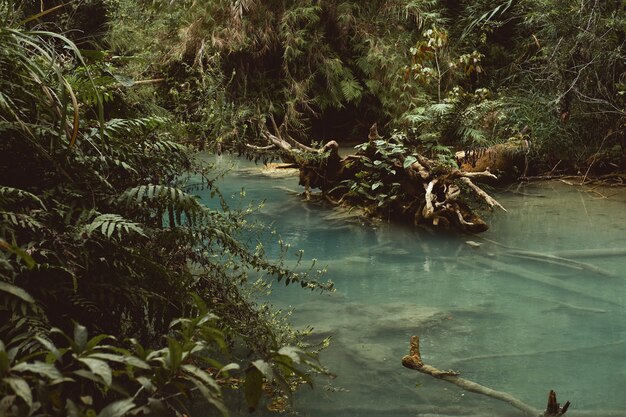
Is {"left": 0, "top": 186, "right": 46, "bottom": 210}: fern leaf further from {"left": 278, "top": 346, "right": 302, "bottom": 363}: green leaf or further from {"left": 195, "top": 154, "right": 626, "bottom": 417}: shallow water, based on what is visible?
{"left": 195, "top": 154, "right": 626, "bottom": 417}: shallow water

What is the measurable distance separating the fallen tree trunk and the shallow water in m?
0.27

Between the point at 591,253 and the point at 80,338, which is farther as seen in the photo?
the point at 591,253

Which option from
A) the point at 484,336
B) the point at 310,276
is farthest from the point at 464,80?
the point at 484,336

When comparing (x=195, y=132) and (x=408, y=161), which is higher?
(x=195, y=132)

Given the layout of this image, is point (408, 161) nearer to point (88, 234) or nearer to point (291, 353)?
point (88, 234)

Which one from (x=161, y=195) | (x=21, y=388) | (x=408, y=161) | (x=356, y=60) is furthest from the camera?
(x=356, y=60)

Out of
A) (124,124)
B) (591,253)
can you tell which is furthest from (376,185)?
(124,124)

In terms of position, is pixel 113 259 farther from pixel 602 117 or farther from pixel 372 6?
pixel 372 6

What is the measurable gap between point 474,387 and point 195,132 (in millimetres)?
2635

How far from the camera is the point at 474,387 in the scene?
3465 millimetres

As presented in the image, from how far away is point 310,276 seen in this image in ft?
17.4

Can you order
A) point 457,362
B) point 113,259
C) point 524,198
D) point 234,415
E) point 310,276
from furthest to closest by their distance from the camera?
point 524,198 < point 310,276 < point 457,362 < point 234,415 < point 113,259

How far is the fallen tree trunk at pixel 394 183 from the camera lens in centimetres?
682

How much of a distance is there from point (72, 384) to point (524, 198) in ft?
22.3
